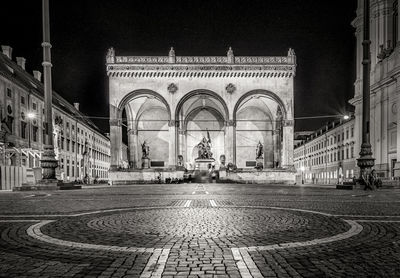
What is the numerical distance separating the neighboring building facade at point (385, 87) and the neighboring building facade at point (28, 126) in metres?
31.1

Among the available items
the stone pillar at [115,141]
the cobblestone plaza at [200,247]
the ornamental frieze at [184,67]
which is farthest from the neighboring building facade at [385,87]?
the stone pillar at [115,141]

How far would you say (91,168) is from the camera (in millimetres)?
64562

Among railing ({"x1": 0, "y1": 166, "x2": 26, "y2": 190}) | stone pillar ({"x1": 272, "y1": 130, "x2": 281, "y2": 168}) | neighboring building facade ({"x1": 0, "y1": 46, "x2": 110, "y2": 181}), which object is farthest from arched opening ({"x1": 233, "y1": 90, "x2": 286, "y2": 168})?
railing ({"x1": 0, "y1": 166, "x2": 26, "y2": 190})

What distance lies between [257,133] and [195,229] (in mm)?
50454

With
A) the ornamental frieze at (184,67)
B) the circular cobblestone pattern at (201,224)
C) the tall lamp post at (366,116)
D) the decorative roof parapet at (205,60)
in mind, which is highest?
the decorative roof parapet at (205,60)

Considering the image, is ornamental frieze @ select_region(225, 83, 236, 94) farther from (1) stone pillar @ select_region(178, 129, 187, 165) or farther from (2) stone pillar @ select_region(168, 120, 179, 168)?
(1) stone pillar @ select_region(178, 129, 187, 165)

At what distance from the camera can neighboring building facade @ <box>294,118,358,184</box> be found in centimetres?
5294

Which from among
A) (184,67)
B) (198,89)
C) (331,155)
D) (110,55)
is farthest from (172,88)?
(331,155)

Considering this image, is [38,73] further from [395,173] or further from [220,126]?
[395,173]

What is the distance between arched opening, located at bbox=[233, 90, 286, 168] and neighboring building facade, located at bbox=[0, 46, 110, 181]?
22846 mm

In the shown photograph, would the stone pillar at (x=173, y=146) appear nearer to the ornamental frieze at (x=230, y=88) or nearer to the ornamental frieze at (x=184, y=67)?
the ornamental frieze at (x=184, y=67)

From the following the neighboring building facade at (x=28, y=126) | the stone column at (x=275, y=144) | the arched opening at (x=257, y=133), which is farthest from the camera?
the stone column at (x=275, y=144)

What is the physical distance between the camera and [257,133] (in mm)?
54594

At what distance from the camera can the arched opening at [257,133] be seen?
2105 inches
